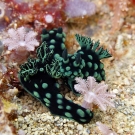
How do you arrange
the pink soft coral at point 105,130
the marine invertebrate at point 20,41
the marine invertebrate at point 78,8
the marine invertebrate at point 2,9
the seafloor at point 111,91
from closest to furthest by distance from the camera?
the pink soft coral at point 105,130, the seafloor at point 111,91, the marine invertebrate at point 20,41, the marine invertebrate at point 2,9, the marine invertebrate at point 78,8

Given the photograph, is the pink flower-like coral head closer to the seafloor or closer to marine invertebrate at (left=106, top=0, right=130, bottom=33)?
the seafloor

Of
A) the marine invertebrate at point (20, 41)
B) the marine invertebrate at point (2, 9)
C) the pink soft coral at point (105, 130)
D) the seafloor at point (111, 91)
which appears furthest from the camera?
the marine invertebrate at point (2, 9)

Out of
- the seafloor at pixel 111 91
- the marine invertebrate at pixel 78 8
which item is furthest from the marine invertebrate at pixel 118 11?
the marine invertebrate at pixel 78 8

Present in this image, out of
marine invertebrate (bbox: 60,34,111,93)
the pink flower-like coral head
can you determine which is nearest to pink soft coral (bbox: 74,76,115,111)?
marine invertebrate (bbox: 60,34,111,93)

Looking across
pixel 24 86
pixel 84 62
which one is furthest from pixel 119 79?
pixel 24 86

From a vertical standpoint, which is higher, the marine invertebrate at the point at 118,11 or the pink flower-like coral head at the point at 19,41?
the marine invertebrate at the point at 118,11

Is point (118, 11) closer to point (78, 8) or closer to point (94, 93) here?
point (78, 8)

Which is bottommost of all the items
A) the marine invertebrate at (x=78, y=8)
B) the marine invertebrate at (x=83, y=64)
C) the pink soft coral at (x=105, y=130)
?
the pink soft coral at (x=105, y=130)

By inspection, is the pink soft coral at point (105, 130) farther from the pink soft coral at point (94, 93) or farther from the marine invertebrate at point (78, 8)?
the marine invertebrate at point (78, 8)
